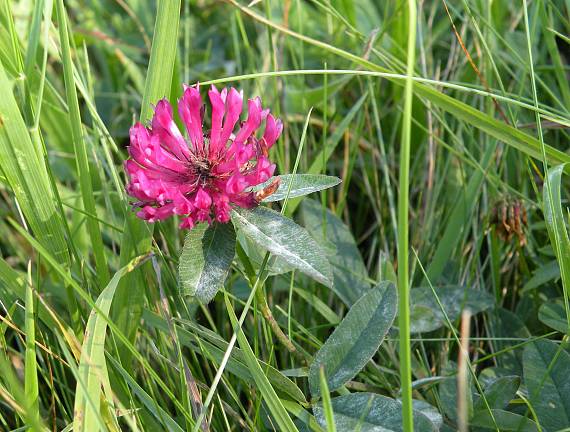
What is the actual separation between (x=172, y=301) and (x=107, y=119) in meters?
0.94

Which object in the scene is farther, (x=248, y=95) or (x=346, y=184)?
(x=248, y=95)

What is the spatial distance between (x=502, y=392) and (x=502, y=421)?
42 mm

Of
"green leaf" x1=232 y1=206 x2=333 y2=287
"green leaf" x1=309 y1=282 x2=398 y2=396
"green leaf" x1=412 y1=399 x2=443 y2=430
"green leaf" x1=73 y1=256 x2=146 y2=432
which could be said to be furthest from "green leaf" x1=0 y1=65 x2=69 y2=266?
"green leaf" x1=412 y1=399 x2=443 y2=430

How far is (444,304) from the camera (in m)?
1.24

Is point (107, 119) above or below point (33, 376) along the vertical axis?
above

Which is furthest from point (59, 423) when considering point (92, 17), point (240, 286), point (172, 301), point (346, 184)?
point (92, 17)

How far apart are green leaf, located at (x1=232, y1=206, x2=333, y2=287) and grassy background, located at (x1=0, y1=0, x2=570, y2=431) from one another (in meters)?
0.13

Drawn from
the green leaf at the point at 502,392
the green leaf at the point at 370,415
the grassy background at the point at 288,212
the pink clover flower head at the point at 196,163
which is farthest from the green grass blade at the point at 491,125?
the green leaf at the point at 370,415

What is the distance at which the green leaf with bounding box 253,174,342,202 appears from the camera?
94cm

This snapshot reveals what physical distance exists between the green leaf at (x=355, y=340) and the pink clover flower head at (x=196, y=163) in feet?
0.70

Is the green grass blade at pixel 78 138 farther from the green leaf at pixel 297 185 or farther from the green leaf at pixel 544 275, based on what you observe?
the green leaf at pixel 544 275

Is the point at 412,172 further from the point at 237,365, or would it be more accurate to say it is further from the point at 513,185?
the point at 237,365

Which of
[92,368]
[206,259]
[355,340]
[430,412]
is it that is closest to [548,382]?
[430,412]

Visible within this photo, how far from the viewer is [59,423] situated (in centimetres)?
118
